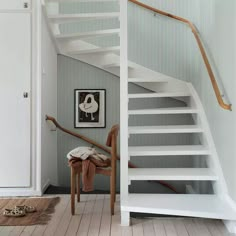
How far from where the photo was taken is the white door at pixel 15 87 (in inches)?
161

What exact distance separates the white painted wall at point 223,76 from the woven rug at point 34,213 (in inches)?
71.1

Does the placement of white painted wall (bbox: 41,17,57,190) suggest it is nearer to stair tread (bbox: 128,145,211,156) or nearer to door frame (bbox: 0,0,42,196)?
door frame (bbox: 0,0,42,196)

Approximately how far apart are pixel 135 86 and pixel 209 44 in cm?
143

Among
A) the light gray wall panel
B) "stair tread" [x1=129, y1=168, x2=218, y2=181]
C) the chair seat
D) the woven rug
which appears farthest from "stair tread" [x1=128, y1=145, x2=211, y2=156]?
the light gray wall panel

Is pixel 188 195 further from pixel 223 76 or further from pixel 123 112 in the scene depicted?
pixel 223 76

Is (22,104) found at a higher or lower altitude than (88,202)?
higher

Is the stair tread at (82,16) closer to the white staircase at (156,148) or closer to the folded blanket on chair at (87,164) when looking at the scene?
the white staircase at (156,148)

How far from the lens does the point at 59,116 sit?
204 inches

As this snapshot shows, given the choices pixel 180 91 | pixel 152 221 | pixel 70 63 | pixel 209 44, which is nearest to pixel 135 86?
pixel 180 91

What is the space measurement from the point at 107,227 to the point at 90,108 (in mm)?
2393

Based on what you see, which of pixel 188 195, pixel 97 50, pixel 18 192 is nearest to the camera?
pixel 188 195

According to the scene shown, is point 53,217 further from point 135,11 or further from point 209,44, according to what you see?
point 135,11

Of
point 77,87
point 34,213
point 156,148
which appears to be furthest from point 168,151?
point 77,87

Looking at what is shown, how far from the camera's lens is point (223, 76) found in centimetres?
341
